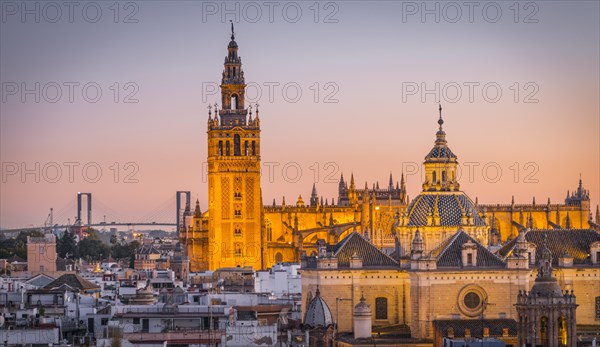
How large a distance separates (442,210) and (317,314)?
1172 centimetres

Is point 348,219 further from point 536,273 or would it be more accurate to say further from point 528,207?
point 536,273

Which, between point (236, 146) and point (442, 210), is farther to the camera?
point (236, 146)

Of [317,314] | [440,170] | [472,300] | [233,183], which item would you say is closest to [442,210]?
[440,170]

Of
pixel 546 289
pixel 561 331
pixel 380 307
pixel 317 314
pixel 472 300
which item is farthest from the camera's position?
pixel 380 307

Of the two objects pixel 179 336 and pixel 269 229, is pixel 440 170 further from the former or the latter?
pixel 269 229

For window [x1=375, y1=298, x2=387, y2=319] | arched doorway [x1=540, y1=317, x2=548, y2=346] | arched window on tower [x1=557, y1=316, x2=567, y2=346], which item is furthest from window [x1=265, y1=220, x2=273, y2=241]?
arched window on tower [x1=557, y1=316, x2=567, y2=346]

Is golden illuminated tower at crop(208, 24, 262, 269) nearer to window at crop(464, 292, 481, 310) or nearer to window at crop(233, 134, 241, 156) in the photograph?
window at crop(233, 134, 241, 156)

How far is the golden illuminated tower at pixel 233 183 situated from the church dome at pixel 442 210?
74.6 meters

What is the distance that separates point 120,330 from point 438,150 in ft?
80.3

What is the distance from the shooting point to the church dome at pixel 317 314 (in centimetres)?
10738

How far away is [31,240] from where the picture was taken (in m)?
192

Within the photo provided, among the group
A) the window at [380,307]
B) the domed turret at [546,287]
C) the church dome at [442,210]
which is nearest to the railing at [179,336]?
the window at [380,307]

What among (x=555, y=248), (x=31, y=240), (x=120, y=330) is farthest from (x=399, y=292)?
(x=31, y=240)

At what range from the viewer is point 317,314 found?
107562 millimetres
